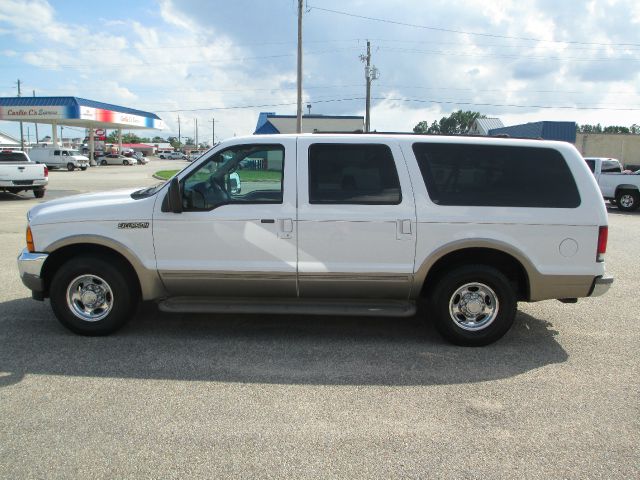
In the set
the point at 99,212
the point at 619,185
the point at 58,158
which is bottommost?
the point at 99,212

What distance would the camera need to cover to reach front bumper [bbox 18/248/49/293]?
4844 millimetres

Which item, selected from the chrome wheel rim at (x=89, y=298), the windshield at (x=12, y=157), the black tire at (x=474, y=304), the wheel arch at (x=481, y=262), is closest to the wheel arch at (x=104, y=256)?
the chrome wheel rim at (x=89, y=298)

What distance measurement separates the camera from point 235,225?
15.4ft

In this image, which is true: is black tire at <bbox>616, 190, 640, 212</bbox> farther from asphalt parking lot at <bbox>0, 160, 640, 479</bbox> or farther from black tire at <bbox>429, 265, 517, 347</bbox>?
black tire at <bbox>429, 265, 517, 347</bbox>

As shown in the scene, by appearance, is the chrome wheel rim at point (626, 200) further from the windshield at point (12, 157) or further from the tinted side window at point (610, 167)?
the windshield at point (12, 157)

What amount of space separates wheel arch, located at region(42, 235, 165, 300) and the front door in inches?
5.7

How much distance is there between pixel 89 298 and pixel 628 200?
18849 mm

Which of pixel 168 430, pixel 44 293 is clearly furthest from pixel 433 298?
pixel 44 293

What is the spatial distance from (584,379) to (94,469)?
3.64 metres

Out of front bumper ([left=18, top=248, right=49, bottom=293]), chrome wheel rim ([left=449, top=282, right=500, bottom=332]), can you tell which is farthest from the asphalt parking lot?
front bumper ([left=18, top=248, right=49, bottom=293])

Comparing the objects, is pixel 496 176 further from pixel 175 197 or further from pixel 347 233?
pixel 175 197

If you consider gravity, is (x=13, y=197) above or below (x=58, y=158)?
below

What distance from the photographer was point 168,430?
334 cm

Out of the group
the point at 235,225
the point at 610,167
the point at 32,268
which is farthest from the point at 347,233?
the point at 610,167
